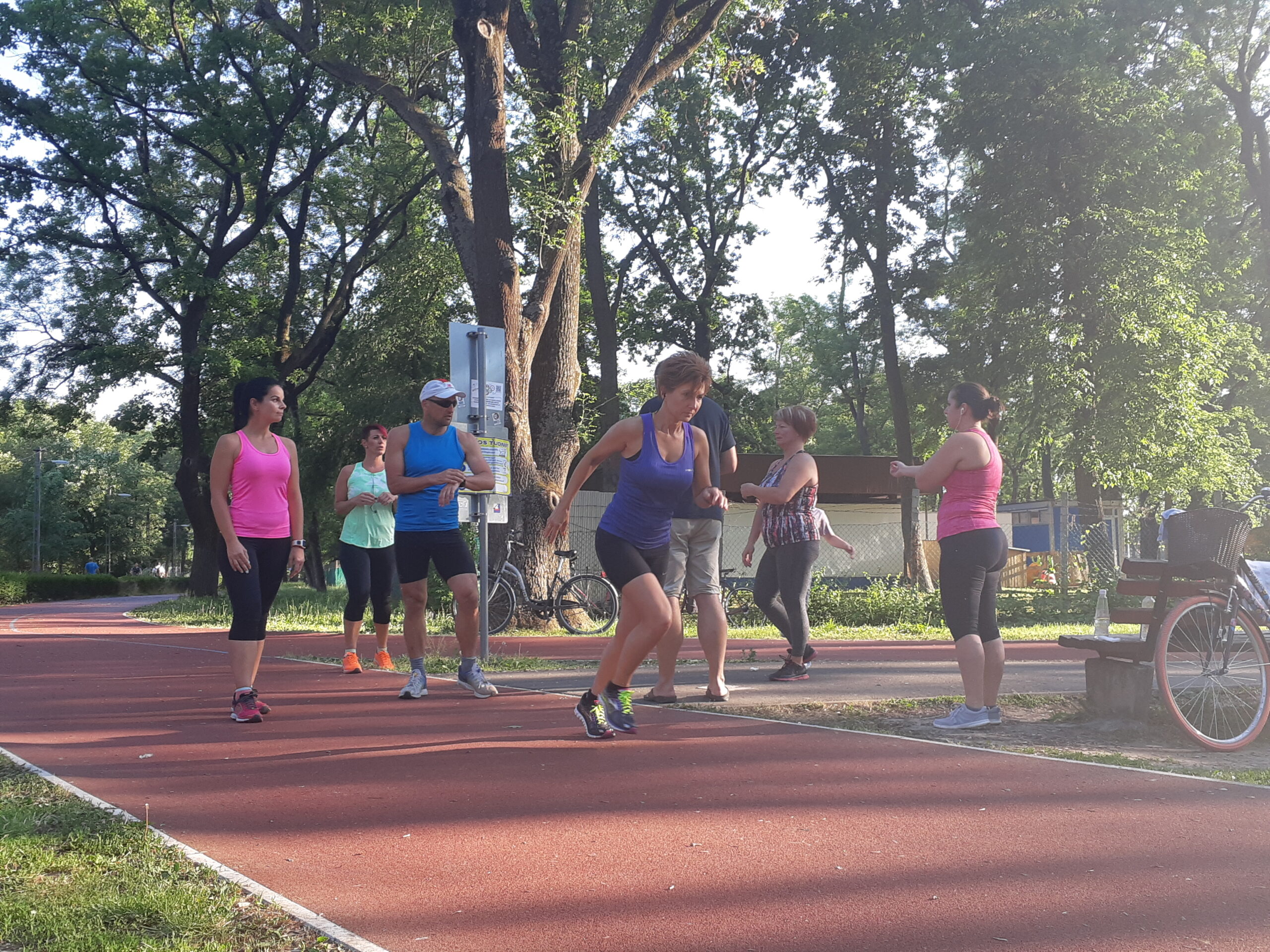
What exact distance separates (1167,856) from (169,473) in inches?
Answer: 3293

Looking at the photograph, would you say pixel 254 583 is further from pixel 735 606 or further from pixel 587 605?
pixel 735 606

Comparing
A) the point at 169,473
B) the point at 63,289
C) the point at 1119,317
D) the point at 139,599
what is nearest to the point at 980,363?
the point at 1119,317

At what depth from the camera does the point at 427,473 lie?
7.38 meters

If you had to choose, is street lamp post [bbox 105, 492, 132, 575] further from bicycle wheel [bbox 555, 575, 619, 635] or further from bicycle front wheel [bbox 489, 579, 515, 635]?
bicycle front wheel [bbox 489, 579, 515, 635]

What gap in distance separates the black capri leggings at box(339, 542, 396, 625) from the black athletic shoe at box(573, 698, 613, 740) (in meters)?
3.93

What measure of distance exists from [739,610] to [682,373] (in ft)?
38.1

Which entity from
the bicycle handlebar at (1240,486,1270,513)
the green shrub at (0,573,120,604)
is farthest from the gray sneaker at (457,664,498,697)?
the green shrub at (0,573,120,604)

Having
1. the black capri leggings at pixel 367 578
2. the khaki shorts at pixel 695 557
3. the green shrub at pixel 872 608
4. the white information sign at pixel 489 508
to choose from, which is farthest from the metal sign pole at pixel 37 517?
the khaki shorts at pixel 695 557

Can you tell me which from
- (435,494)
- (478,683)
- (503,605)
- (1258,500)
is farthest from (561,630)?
(1258,500)

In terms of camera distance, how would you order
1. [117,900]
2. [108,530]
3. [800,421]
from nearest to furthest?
[117,900]
[800,421]
[108,530]

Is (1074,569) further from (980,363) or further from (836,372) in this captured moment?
(836,372)

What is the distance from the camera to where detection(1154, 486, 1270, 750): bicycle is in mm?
6102

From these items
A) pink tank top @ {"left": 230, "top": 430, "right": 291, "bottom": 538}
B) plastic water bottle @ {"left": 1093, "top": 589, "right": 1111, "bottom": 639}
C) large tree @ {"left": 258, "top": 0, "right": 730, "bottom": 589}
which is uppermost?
large tree @ {"left": 258, "top": 0, "right": 730, "bottom": 589}

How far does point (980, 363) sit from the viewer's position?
28594 millimetres
